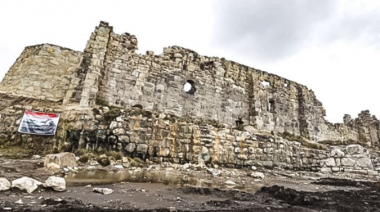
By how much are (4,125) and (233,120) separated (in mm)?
10872

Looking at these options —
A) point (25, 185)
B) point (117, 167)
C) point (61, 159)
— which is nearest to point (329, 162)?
point (117, 167)

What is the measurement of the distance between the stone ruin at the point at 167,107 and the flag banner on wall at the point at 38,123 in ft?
0.59

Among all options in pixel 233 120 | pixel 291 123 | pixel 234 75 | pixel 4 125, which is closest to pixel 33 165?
pixel 4 125

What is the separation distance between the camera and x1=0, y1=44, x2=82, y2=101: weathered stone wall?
9.85 meters

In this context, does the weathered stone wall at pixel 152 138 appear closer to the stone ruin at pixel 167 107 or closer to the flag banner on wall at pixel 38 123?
the stone ruin at pixel 167 107

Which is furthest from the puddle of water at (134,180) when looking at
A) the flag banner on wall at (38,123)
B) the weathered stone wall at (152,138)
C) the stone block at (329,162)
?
the stone block at (329,162)

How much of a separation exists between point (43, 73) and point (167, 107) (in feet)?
19.0

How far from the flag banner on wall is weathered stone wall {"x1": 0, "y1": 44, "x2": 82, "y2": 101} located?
3.20 meters

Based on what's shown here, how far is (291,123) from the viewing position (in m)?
16.6

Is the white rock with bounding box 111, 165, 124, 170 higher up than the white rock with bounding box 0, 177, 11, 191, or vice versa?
the white rock with bounding box 111, 165, 124, 170

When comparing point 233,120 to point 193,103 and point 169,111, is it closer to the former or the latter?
point 193,103

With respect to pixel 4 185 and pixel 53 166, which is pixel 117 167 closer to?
pixel 53 166

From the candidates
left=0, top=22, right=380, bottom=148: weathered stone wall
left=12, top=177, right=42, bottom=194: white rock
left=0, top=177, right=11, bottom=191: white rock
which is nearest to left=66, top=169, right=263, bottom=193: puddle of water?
left=12, top=177, right=42, bottom=194: white rock

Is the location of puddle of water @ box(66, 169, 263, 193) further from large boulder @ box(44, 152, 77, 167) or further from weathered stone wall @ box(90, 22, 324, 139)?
weathered stone wall @ box(90, 22, 324, 139)
